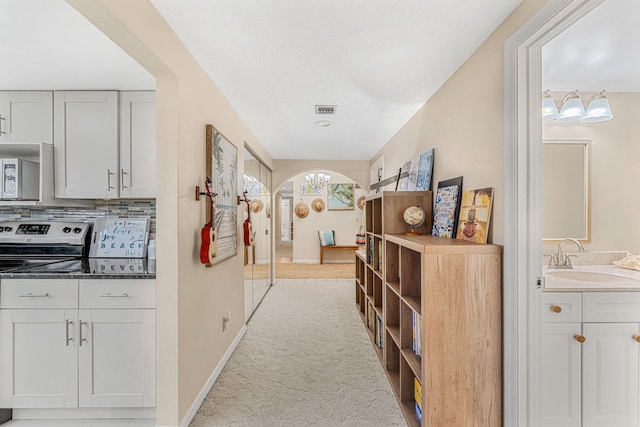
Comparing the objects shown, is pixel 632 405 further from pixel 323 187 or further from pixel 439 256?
pixel 323 187

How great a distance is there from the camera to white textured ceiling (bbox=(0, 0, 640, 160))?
1.49m

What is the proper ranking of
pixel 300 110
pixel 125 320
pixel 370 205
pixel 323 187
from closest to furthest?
pixel 125 320, pixel 300 110, pixel 370 205, pixel 323 187

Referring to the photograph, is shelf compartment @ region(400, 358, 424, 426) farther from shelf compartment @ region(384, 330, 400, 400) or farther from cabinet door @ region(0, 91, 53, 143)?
cabinet door @ region(0, 91, 53, 143)

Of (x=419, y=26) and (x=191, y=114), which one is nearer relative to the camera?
(x=419, y=26)

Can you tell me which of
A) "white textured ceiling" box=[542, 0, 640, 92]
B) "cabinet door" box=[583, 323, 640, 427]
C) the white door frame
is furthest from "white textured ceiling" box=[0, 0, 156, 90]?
"cabinet door" box=[583, 323, 640, 427]

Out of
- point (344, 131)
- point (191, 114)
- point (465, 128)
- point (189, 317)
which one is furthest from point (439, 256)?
point (344, 131)

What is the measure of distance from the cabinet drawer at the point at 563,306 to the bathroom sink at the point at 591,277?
0.05m

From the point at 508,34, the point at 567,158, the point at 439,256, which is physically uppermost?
the point at 508,34

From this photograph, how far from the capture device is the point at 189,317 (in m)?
1.88

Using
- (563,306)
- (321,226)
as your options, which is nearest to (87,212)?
(563,306)

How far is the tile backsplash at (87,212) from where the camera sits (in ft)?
8.67

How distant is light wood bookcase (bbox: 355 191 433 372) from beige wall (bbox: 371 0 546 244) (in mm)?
256

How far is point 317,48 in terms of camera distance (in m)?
1.86

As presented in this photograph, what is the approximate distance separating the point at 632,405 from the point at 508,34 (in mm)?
2012
